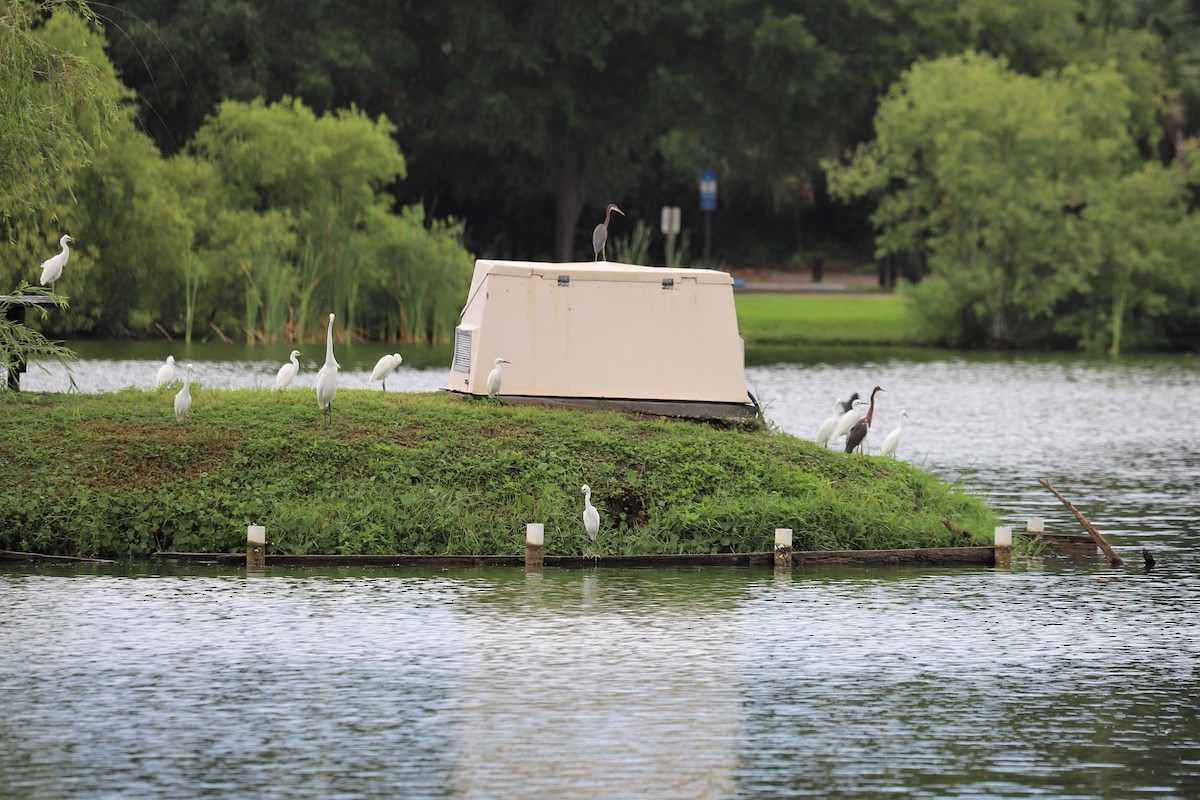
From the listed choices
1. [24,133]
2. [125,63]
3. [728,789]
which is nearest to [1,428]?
[24,133]

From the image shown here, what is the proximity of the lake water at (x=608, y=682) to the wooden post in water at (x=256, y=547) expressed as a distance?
0.82ft

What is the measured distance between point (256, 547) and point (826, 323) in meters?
42.4

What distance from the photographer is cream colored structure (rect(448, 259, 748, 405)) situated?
2314cm

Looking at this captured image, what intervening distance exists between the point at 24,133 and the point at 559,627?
9225 mm

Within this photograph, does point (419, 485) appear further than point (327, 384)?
No

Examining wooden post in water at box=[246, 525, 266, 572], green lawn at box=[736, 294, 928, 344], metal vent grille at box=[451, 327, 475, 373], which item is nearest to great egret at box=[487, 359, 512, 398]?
metal vent grille at box=[451, 327, 475, 373]

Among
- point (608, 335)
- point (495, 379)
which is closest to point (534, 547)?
point (495, 379)

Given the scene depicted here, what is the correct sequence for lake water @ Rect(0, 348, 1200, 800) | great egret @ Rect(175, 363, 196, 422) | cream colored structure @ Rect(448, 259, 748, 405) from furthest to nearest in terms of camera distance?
cream colored structure @ Rect(448, 259, 748, 405) < great egret @ Rect(175, 363, 196, 422) < lake water @ Rect(0, 348, 1200, 800)

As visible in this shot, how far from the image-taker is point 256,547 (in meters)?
19.1

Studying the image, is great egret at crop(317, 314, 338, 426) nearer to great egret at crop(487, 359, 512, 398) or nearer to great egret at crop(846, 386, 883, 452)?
great egret at crop(487, 359, 512, 398)

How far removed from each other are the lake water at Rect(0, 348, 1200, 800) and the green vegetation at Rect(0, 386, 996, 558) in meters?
0.71

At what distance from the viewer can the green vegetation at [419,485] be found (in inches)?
776

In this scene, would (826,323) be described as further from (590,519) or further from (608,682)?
(608,682)

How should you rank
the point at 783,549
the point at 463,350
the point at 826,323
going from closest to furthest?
the point at 783,549 → the point at 463,350 → the point at 826,323
